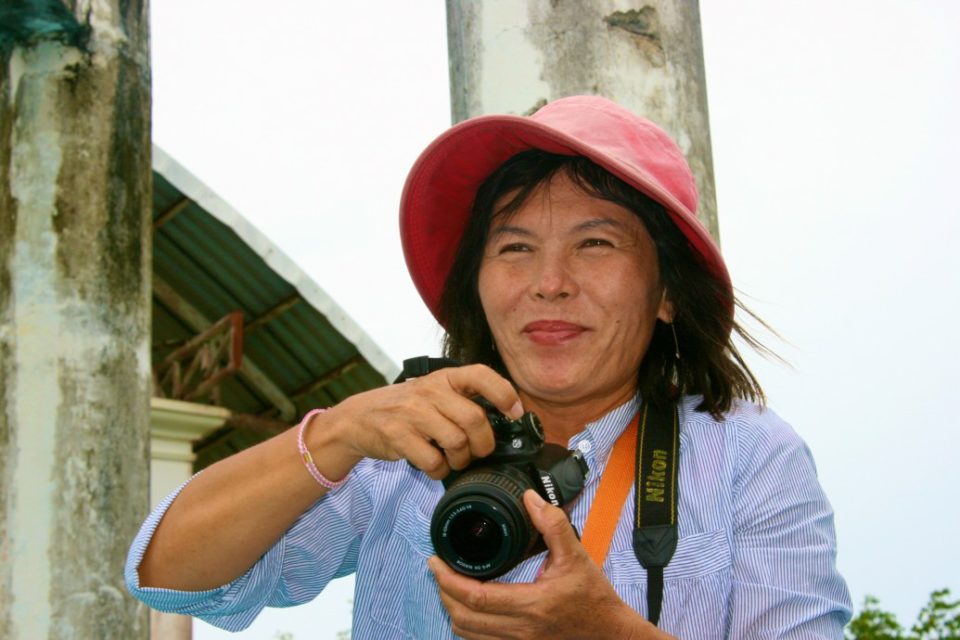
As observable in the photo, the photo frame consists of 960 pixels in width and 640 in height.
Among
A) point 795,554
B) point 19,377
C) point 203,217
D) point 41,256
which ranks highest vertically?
point 203,217

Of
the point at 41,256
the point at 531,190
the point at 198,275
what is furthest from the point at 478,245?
the point at 198,275

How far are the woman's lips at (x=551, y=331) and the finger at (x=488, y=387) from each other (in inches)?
13.9

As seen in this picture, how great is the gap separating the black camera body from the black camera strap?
175 millimetres

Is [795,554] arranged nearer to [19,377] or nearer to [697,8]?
[697,8]

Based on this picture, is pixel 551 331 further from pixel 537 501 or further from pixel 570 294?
pixel 537 501

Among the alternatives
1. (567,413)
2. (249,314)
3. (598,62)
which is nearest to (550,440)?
(567,413)

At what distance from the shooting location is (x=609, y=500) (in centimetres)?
266

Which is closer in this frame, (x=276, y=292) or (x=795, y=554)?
(x=795, y=554)

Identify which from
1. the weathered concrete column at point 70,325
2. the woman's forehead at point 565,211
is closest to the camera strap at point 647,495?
the woman's forehead at point 565,211

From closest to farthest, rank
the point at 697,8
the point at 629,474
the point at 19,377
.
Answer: the point at 629,474 < the point at 697,8 < the point at 19,377

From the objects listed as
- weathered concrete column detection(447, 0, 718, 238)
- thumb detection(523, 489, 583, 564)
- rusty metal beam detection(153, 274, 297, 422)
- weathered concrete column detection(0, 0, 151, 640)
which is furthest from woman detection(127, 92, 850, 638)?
rusty metal beam detection(153, 274, 297, 422)

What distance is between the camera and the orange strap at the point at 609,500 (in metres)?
2.61

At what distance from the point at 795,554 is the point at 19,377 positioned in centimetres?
287

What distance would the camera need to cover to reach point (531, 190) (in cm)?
299
